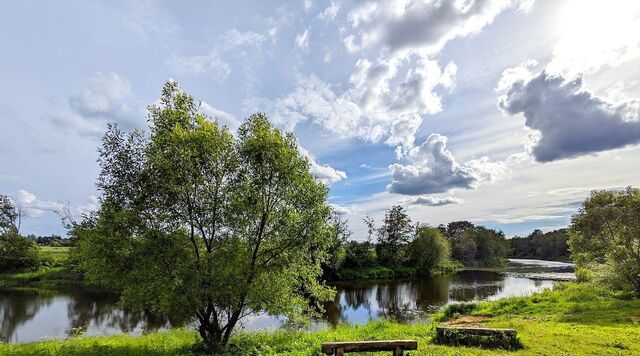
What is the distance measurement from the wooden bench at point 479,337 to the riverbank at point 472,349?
571 mm

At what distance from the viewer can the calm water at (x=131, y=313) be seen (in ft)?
102

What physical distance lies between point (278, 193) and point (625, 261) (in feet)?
103

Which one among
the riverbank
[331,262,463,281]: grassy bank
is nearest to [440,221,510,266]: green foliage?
[331,262,463,281]: grassy bank

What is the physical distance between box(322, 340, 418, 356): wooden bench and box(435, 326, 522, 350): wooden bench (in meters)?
4.99

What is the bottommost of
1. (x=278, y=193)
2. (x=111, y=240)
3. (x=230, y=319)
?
(x=230, y=319)

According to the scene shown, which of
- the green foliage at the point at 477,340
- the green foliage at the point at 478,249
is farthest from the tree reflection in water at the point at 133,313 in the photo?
the green foliage at the point at 478,249

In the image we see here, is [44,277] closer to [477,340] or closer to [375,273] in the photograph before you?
[375,273]

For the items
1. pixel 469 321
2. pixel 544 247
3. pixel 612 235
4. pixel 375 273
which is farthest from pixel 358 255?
pixel 544 247

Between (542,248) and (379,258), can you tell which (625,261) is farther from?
(542,248)

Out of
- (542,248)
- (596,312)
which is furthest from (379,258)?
(542,248)

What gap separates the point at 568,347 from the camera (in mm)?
15922

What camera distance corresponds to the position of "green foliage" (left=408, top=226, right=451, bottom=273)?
88.2 metres

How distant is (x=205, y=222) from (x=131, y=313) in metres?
26.2

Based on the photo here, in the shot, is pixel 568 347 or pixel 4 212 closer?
pixel 568 347
